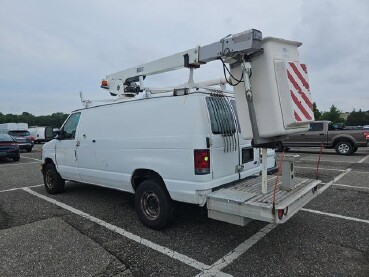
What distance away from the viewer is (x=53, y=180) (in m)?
7.16

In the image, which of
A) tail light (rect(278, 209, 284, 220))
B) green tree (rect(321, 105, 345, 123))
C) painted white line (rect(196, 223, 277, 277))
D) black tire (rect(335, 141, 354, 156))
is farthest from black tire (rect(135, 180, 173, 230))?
green tree (rect(321, 105, 345, 123))

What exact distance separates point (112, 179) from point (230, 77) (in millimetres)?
2853

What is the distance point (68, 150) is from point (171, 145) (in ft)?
10.8

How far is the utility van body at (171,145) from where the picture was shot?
4070 mm

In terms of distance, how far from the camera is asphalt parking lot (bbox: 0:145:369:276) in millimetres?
3498

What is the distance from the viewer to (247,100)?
12.7 feet

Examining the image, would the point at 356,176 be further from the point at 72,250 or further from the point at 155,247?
the point at 72,250

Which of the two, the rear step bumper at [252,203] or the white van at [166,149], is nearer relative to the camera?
the rear step bumper at [252,203]

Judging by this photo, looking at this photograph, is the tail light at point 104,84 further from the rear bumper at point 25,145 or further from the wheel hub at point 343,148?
the rear bumper at point 25,145

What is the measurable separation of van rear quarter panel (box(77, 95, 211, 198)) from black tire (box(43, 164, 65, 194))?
1296 mm

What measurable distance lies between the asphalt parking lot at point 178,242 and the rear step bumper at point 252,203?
0.57 meters

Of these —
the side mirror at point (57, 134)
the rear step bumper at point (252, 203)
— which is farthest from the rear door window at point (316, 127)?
the side mirror at point (57, 134)

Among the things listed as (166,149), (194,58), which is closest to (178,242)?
(166,149)

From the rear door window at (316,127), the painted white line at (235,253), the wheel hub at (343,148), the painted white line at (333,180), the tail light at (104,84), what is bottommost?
the painted white line at (235,253)
